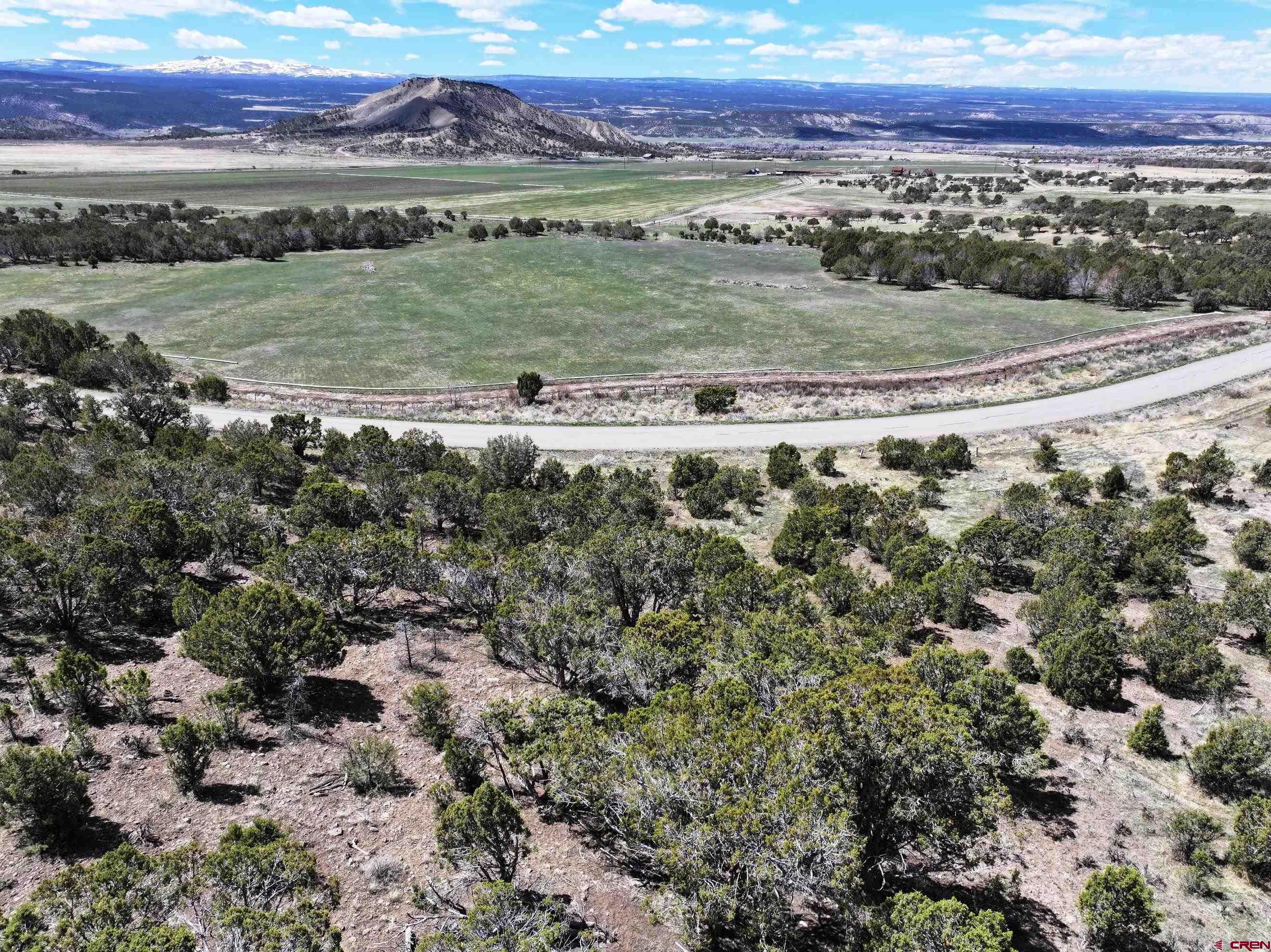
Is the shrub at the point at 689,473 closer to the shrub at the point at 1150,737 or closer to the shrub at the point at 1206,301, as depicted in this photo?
the shrub at the point at 1150,737

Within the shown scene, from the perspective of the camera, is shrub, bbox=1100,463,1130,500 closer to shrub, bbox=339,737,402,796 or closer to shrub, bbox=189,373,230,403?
shrub, bbox=339,737,402,796

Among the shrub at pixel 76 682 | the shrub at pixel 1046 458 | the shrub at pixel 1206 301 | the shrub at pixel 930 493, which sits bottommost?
the shrub at pixel 930 493

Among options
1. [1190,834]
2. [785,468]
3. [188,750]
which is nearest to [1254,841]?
[1190,834]

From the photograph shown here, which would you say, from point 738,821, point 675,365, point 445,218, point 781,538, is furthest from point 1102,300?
point 445,218

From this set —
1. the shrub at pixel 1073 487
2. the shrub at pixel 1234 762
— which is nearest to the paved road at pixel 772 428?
the shrub at pixel 1073 487

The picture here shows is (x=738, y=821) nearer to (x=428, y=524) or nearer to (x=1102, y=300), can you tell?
(x=428, y=524)

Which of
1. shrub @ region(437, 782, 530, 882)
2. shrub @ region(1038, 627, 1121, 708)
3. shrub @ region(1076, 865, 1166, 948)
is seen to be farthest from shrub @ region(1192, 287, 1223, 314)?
shrub @ region(437, 782, 530, 882)
